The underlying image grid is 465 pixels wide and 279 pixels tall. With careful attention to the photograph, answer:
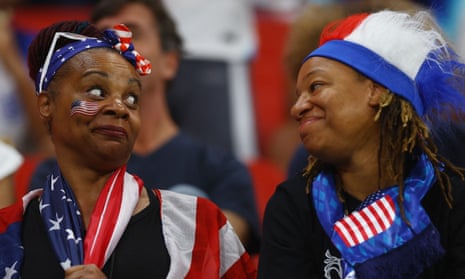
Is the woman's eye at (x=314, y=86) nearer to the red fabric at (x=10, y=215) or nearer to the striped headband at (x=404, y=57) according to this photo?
the striped headband at (x=404, y=57)

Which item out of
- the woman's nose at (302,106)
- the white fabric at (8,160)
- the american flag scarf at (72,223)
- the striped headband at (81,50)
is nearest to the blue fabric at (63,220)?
the american flag scarf at (72,223)

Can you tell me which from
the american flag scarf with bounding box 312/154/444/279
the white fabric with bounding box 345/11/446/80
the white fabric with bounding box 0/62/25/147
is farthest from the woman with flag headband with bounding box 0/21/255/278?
the white fabric with bounding box 0/62/25/147

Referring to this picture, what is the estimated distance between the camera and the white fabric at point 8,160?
3.12 m

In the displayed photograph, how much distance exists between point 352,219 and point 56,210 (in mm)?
764

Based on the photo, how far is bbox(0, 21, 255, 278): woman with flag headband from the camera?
8.13 ft

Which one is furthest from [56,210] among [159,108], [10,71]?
[10,71]

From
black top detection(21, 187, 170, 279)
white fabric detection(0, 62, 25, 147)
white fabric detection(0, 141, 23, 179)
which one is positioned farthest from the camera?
white fabric detection(0, 62, 25, 147)

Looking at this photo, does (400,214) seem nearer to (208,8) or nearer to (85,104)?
(85,104)

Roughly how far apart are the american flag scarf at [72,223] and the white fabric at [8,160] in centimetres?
52

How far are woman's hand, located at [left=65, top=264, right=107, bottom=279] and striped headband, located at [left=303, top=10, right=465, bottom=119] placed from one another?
2.65 ft

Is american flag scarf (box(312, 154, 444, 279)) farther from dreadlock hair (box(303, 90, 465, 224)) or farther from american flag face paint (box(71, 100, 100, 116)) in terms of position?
american flag face paint (box(71, 100, 100, 116))

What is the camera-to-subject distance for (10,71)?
4566mm

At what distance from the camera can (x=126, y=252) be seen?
2.50m

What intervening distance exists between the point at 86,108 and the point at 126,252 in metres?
0.38
